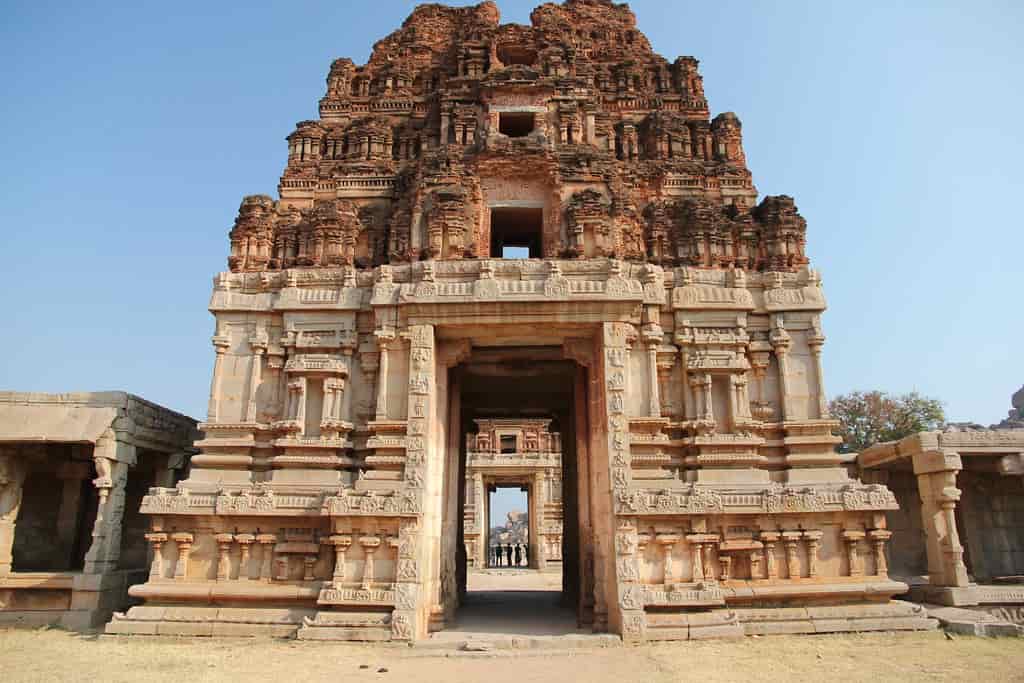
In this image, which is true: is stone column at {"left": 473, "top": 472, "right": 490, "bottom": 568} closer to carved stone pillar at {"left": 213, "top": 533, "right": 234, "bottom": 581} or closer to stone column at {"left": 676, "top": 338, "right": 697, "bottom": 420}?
stone column at {"left": 676, "top": 338, "right": 697, "bottom": 420}

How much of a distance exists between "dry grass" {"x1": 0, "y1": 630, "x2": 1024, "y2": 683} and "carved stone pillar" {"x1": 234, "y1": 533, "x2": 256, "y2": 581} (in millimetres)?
1173

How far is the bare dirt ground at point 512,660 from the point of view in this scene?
8.61 meters

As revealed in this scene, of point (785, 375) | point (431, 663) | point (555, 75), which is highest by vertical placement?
point (555, 75)

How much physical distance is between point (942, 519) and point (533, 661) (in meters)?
8.45

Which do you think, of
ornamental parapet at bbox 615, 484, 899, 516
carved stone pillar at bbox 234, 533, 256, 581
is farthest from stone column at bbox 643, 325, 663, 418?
carved stone pillar at bbox 234, 533, 256, 581

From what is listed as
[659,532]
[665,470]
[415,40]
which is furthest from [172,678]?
[415,40]

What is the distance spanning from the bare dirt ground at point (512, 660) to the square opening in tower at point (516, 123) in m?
10.9

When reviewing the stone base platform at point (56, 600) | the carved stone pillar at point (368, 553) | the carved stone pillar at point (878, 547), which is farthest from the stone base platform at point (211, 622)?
the carved stone pillar at point (878, 547)

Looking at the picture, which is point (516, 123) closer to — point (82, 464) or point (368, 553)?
point (368, 553)

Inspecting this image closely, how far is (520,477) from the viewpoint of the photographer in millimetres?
33094

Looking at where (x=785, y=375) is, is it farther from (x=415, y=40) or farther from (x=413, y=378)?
(x=415, y=40)

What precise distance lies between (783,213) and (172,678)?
13309mm

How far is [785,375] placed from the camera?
13.1 meters

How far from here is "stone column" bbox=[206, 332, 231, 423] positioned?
13.1 m
